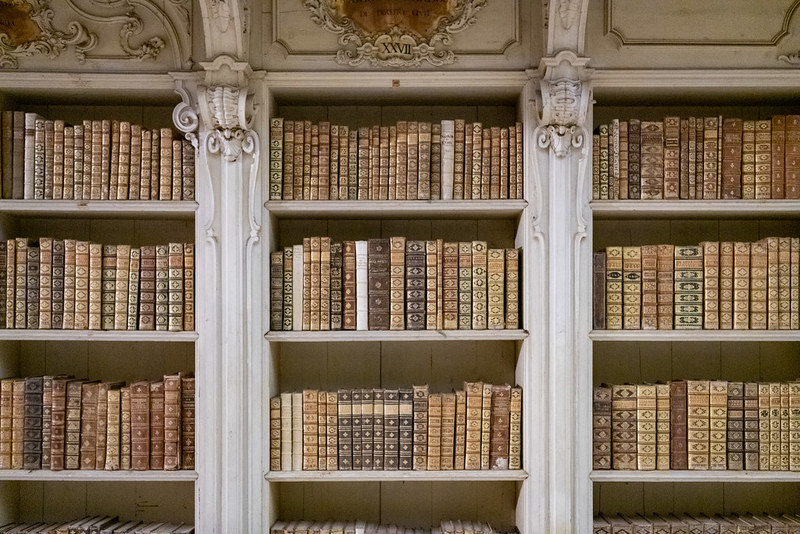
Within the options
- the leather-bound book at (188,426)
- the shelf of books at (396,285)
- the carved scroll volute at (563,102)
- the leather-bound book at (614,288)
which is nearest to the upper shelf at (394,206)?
the shelf of books at (396,285)

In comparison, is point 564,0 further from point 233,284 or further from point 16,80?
point 16,80

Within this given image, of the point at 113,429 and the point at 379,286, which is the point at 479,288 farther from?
the point at 113,429

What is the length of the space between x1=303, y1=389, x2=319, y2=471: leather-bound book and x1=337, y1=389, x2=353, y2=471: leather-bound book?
3.1 inches

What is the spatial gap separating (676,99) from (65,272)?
7.42ft

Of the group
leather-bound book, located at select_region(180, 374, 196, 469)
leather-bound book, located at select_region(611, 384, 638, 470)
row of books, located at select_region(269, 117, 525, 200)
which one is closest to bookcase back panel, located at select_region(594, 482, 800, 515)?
leather-bound book, located at select_region(611, 384, 638, 470)

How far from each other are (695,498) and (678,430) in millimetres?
465

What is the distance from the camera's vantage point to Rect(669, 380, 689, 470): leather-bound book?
2.08 metres

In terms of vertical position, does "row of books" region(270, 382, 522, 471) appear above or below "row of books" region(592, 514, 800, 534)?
above

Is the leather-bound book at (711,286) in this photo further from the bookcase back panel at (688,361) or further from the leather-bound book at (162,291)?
the leather-bound book at (162,291)

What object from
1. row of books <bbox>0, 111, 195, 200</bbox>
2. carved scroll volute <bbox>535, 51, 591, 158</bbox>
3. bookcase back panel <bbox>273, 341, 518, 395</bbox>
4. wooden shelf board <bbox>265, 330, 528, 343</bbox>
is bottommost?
bookcase back panel <bbox>273, 341, 518, 395</bbox>

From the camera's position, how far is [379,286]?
6.91ft

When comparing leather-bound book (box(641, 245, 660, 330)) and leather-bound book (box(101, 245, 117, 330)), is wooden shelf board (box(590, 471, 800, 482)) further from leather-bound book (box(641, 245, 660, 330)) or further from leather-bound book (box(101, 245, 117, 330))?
leather-bound book (box(101, 245, 117, 330))

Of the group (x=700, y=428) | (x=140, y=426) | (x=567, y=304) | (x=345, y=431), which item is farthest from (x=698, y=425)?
(x=140, y=426)

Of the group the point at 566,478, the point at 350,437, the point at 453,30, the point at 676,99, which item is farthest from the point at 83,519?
the point at 676,99
